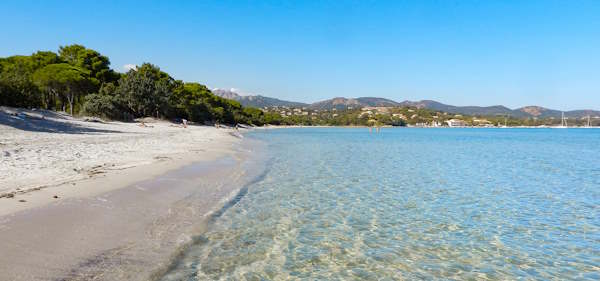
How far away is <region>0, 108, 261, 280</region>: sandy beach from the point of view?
5.82 meters

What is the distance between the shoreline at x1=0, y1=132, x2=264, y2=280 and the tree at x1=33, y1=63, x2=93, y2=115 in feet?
161

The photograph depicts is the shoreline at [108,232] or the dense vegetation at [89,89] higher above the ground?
the dense vegetation at [89,89]

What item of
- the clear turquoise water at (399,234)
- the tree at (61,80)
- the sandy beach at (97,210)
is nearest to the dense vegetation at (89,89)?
the tree at (61,80)

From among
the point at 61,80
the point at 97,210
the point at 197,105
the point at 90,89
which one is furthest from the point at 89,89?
the point at 97,210

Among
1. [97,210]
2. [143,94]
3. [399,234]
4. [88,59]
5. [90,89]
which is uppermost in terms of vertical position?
[88,59]

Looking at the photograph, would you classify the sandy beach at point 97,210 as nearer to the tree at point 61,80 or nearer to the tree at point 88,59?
the tree at point 61,80

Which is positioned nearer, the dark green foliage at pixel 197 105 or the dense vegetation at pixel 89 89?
the dense vegetation at pixel 89 89

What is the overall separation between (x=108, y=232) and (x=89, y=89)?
66.0 m

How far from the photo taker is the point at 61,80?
53000mm

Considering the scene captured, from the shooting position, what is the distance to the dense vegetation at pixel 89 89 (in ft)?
146

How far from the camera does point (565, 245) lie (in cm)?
798

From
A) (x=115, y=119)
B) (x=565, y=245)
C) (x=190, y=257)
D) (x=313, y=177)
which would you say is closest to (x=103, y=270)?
(x=190, y=257)

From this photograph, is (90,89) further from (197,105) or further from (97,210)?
(97,210)

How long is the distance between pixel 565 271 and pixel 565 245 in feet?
5.52
